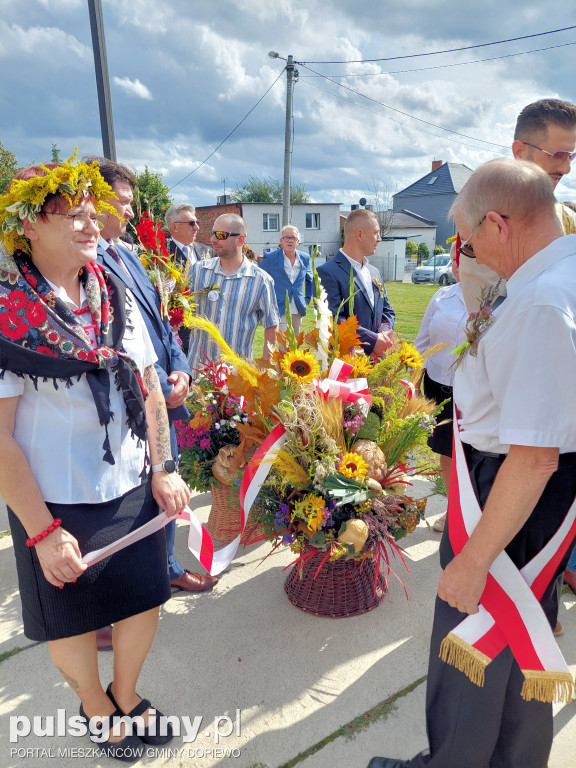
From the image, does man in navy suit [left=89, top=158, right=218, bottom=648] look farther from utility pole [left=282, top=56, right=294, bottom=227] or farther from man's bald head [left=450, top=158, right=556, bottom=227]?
utility pole [left=282, top=56, right=294, bottom=227]

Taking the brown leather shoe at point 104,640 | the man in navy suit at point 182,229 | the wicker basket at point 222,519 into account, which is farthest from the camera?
the man in navy suit at point 182,229

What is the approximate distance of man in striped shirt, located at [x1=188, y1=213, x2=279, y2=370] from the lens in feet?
13.1

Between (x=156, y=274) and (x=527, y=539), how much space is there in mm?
2007

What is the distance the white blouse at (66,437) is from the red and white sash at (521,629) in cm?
112

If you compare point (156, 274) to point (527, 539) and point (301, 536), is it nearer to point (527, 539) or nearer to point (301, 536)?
point (301, 536)

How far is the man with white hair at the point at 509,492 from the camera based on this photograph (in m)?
1.17

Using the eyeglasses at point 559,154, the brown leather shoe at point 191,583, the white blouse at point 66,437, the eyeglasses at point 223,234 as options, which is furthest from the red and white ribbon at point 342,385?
the eyeglasses at point 223,234

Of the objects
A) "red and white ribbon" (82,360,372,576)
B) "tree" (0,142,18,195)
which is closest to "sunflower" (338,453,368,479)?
"red and white ribbon" (82,360,372,576)

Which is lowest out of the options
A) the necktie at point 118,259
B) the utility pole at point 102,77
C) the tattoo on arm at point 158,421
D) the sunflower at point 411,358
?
the tattoo on arm at point 158,421

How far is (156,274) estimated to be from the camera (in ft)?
8.39

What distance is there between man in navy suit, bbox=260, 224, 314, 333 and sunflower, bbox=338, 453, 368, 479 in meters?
4.93

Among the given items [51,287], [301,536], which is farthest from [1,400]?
[301,536]

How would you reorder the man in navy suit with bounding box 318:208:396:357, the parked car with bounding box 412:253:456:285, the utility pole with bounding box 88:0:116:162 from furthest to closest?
the parked car with bounding box 412:253:456:285, the utility pole with bounding box 88:0:116:162, the man in navy suit with bounding box 318:208:396:357

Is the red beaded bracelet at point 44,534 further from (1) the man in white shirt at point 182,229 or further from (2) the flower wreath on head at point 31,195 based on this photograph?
(1) the man in white shirt at point 182,229
